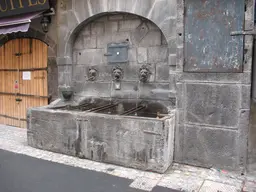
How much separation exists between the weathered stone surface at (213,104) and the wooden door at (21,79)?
12.2ft

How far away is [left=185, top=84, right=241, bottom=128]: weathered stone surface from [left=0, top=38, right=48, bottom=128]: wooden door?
12.2ft

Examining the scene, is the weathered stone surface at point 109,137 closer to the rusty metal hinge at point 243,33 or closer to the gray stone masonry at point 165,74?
the gray stone masonry at point 165,74

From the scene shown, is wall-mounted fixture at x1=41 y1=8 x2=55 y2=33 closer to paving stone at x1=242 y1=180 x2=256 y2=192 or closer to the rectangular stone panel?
the rectangular stone panel

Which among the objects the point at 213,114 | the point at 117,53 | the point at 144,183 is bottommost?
the point at 144,183

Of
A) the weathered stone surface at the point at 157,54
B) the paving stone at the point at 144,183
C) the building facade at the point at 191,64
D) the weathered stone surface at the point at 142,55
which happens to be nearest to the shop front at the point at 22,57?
the building facade at the point at 191,64

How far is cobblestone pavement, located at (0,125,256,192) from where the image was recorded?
10.0 feet

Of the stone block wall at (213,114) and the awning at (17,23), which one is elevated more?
the awning at (17,23)

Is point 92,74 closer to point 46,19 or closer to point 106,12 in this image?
point 106,12

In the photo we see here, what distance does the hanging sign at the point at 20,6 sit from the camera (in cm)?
526

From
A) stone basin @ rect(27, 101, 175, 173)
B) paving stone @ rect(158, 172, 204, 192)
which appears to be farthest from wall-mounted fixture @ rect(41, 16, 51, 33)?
paving stone @ rect(158, 172, 204, 192)

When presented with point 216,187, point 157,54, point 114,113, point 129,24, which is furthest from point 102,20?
point 216,187

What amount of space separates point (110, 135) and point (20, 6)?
3.88m

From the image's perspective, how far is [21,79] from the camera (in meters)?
6.23

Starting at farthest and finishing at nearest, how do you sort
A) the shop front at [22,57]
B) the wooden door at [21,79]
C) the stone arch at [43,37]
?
the wooden door at [21,79], the stone arch at [43,37], the shop front at [22,57]
